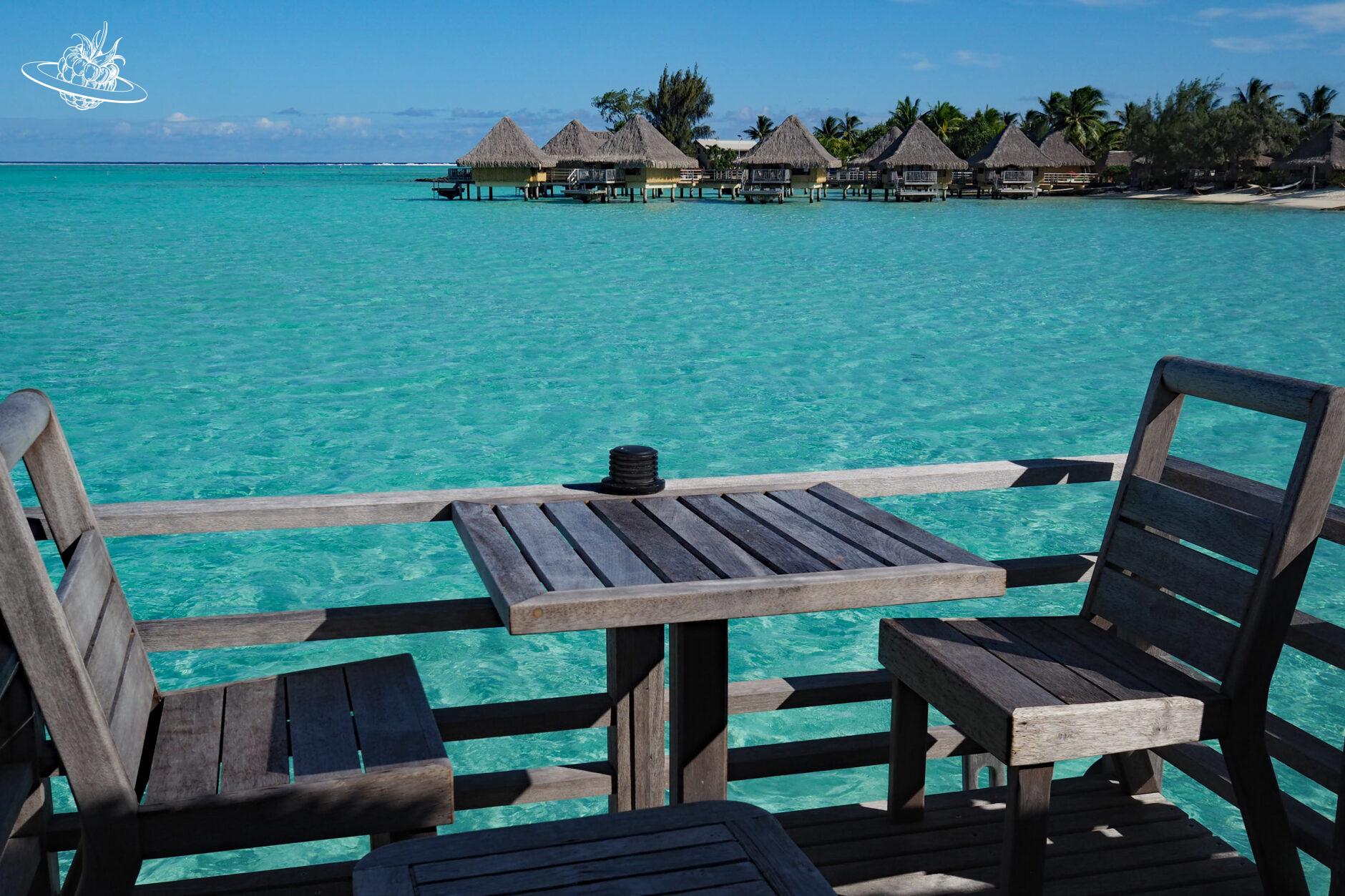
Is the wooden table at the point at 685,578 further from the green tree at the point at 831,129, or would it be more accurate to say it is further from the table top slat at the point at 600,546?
the green tree at the point at 831,129

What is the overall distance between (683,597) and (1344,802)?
0.97 metres

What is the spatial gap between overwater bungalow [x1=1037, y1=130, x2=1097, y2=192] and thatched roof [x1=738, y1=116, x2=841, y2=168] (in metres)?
12.6

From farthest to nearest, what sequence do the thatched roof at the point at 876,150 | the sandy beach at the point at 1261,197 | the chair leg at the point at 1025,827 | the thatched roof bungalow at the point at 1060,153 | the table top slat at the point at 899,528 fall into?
1. the thatched roof bungalow at the point at 1060,153
2. the thatched roof at the point at 876,150
3. the sandy beach at the point at 1261,197
4. the table top slat at the point at 899,528
5. the chair leg at the point at 1025,827

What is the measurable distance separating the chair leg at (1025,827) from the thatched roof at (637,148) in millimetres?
47795

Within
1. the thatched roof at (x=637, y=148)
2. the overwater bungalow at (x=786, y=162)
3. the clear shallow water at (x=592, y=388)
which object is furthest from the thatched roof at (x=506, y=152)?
the clear shallow water at (x=592, y=388)

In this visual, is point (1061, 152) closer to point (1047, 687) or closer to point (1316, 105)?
point (1316, 105)

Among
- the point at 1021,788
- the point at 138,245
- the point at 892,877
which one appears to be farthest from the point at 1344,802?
the point at 138,245

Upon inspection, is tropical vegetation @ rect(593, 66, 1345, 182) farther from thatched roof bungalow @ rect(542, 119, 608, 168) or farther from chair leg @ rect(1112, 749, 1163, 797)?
chair leg @ rect(1112, 749, 1163, 797)

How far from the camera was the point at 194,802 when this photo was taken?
5.20 feet

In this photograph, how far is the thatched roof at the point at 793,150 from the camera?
48.6 meters

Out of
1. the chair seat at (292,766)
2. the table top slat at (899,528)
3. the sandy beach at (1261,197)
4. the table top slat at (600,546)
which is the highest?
the table top slat at (600,546)

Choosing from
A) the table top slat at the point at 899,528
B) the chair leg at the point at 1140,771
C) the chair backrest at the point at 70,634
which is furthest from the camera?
the chair leg at the point at 1140,771

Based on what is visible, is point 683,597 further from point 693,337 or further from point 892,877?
point 693,337

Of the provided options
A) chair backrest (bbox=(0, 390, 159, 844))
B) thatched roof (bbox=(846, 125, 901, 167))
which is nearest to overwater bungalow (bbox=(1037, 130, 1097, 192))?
thatched roof (bbox=(846, 125, 901, 167))
